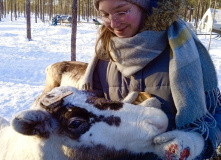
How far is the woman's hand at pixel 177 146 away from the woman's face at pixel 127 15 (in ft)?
2.85

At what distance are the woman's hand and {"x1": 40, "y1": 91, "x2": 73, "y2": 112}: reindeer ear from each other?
681mm

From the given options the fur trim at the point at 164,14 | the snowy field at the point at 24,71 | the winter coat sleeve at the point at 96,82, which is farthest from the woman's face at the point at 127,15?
the snowy field at the point at 24,71

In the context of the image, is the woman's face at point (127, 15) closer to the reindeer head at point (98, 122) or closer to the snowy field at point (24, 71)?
the reindeer head at point (98, 122)

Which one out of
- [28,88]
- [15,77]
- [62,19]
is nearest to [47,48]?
[15,77]

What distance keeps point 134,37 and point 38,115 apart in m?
0.92

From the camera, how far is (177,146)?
144cm

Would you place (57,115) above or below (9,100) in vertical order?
above

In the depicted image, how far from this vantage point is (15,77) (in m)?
8.34

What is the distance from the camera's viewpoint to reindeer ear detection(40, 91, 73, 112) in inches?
65.5

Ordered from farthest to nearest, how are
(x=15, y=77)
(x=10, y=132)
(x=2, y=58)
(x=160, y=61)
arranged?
(x=2, y=58)
(x=15, y=77)
(x=10, y=132)
(x=160, y=61)

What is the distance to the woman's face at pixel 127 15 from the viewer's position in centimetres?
184

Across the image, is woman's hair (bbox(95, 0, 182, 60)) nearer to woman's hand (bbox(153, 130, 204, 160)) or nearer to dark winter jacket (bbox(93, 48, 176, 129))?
dark winter jacket (bbox(93, 48, 176, 129))

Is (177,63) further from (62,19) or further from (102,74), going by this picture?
(62,19)

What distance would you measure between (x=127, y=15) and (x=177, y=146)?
1011 millimetres
